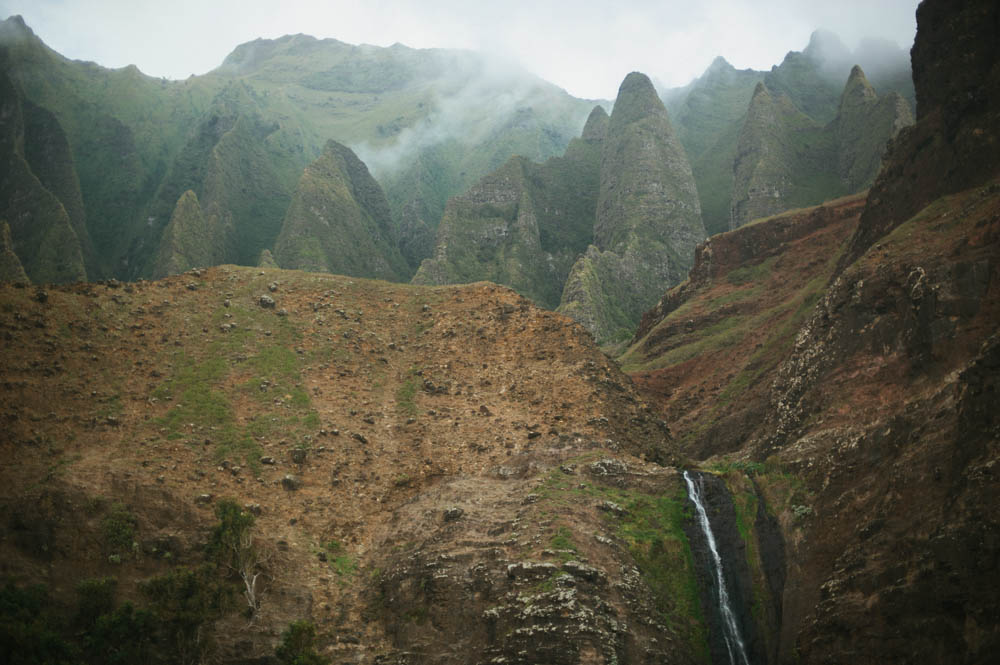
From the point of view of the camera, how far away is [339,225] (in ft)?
458

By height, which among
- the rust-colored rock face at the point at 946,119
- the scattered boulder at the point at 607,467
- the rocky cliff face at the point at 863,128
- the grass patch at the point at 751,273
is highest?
the rocky cliff face at the point at 863,128

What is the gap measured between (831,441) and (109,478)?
3327 centimetres

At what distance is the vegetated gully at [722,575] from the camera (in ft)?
103

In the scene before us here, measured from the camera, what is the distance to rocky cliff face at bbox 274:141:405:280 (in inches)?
5089

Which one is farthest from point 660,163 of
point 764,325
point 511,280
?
point 764,325

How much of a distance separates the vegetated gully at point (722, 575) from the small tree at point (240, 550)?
63.8ft

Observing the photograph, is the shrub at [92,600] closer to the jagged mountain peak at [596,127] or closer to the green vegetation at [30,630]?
the green vegetation at [30,630]

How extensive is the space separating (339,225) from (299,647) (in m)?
119

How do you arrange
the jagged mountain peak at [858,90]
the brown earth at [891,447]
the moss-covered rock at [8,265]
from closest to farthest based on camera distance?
1. the brown earth at [891,447]
2. the moss-covered rock at [8,265]
3. the jagged mountain peak at [858,90]

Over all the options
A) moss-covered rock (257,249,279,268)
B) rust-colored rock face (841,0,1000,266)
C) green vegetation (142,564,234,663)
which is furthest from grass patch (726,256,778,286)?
moss-covered rock (257,249,279,268)

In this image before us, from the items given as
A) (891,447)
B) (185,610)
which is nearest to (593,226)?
(891,447)

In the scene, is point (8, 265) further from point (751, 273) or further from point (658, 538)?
point (751, 273)

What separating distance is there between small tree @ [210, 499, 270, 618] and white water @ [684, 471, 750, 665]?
20192 mm

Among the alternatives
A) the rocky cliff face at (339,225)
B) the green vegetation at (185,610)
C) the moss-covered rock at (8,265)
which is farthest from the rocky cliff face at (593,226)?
the green vegetation at (185,610)
